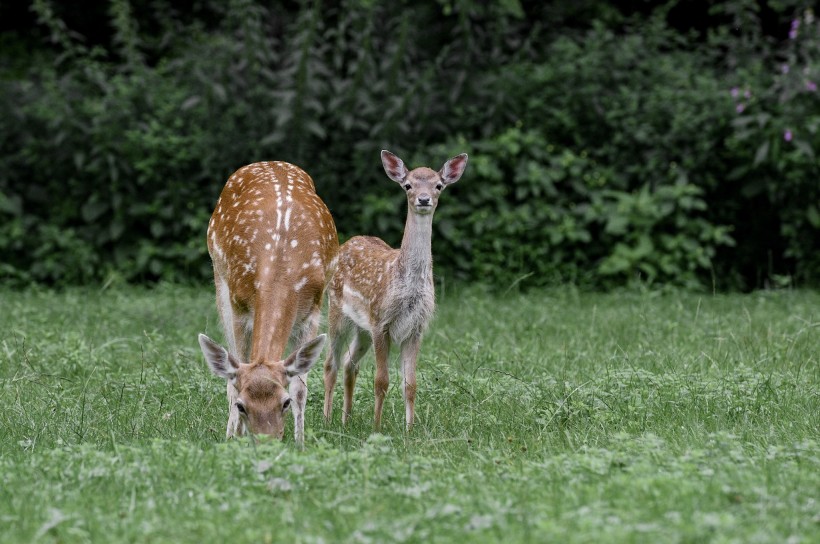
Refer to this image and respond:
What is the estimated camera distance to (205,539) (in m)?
4.16

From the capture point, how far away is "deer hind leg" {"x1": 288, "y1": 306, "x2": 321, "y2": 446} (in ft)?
20.0

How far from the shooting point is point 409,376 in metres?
6.73

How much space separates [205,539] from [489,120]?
8897 millimetres

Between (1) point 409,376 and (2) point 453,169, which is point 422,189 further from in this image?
(1) point 409,376

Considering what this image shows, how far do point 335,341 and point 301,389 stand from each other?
0.98m

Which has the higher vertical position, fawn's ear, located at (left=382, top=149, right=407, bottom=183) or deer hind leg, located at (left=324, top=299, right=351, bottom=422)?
fawn's ear, located at (left=382, top=149, right=407, bottom=183)

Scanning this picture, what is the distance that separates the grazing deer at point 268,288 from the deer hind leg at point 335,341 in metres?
0.48

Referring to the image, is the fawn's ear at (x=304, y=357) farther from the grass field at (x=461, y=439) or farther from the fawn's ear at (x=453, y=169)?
the fawn's ear at (x=453, y=169)

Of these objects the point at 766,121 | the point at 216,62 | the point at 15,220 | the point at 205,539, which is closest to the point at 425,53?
the point at 216,62

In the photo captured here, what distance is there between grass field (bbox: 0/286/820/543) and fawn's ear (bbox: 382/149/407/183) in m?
1.18

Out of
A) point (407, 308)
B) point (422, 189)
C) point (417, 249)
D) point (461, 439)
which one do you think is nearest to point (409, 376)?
point (407, 308)

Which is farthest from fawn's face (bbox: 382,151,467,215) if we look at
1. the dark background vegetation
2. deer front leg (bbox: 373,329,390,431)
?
the dark background vegetation

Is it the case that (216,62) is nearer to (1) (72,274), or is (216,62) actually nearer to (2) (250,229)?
(1) (72,274)

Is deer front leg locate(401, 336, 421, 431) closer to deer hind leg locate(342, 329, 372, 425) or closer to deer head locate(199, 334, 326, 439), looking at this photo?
deer hind leg locate(342, 329, 372, 425)
